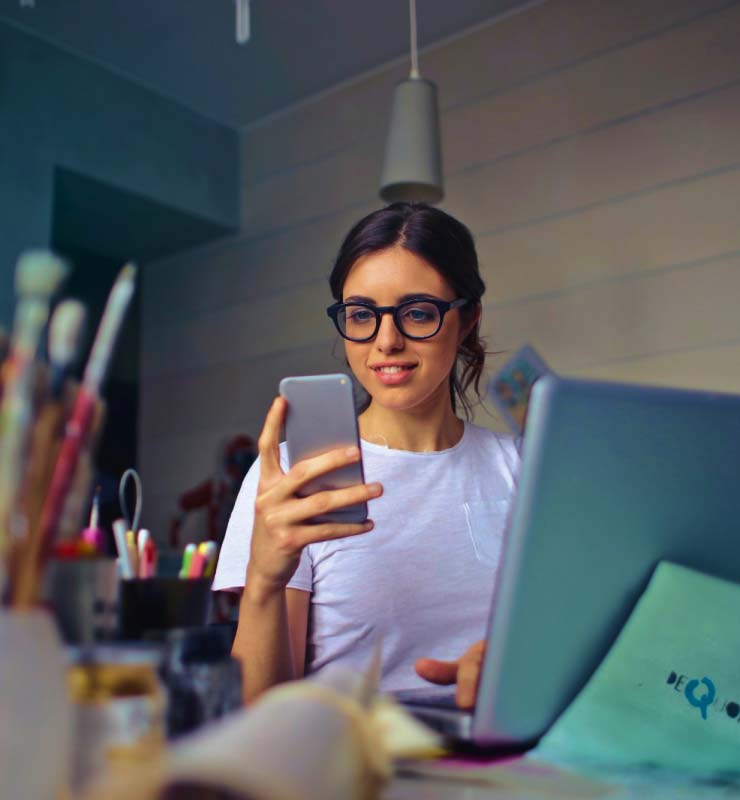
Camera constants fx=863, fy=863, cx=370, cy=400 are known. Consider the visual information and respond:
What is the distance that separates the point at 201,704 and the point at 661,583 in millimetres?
378

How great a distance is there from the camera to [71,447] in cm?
46

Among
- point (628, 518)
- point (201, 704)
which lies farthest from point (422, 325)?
point (201, 704)

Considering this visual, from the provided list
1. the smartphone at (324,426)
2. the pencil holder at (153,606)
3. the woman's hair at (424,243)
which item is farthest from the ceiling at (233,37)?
the pencil holder at (153,606)

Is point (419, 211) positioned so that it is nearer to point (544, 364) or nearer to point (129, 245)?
point (544, 364)

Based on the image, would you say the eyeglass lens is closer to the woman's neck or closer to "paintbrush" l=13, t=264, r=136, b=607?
the woman's neck

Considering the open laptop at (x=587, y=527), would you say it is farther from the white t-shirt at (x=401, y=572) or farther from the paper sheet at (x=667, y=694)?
the white t-shirt at (x=401, y=572)

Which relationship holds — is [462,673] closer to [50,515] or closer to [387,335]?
[50,515]

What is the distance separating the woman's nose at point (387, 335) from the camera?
134cm

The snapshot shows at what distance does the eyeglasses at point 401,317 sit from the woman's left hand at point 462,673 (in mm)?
636

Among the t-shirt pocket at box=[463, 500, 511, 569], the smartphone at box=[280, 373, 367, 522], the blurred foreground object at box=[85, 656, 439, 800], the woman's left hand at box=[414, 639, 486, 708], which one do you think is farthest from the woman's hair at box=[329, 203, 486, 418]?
the blurred foreground object at box=[85, 656, 439, 800]

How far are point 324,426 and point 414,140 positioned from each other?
5.84 ft

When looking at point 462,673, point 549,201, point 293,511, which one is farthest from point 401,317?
point 549,201

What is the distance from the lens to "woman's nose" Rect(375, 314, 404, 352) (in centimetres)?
134

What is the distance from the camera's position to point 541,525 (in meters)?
0.63
